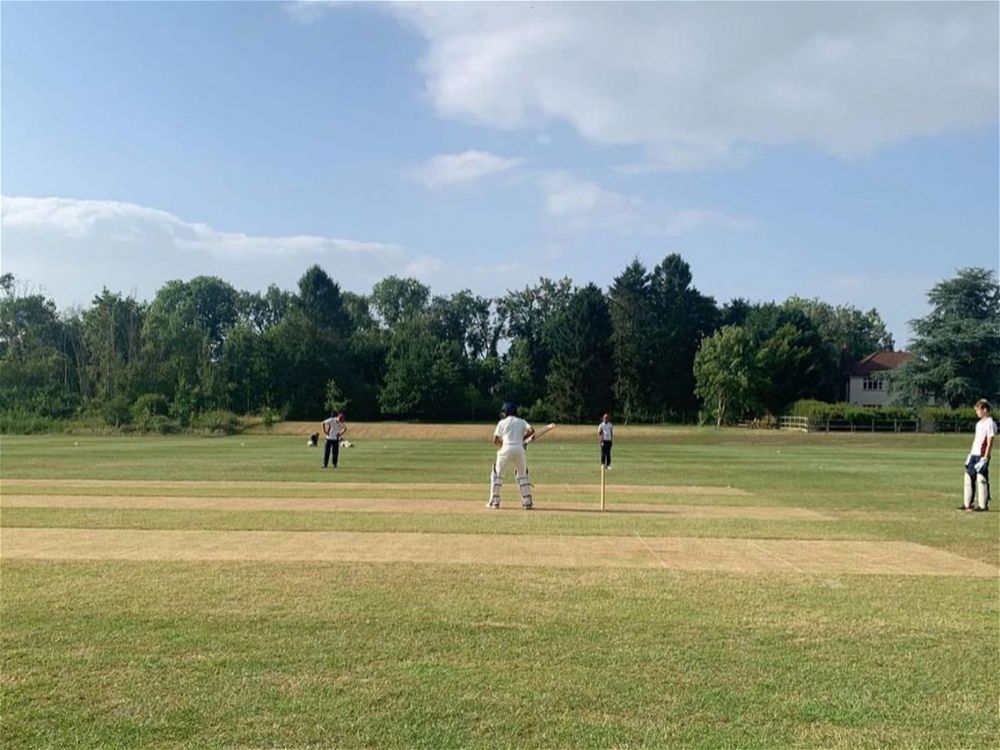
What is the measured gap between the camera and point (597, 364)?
8862 cm

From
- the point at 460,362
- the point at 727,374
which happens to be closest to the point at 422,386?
the point at 460,362

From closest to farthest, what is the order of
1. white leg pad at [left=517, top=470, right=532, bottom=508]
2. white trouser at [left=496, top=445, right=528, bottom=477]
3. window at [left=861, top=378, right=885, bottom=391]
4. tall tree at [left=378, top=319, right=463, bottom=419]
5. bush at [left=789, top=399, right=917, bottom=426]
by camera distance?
white leg pad at [left=517, top=470, right=532, bottom=508] < white trouser at [left=496, top=445, right=528, bottom=477] < bush at [left=789, top=399, right=917, bottom=426] < tall tree at [left=378, top=319, right=463, bottom=419] < window at [left=861, top=378, right=885, bottom=391]

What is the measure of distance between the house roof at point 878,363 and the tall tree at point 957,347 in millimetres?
24515

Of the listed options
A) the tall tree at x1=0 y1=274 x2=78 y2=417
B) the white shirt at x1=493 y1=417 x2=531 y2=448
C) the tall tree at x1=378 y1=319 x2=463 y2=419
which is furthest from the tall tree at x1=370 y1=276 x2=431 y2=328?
the white shirt at x1=493 y1=417 x2=531 y2=448

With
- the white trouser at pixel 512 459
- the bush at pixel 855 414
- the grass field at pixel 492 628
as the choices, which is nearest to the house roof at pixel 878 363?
the bush at pixel 855 414

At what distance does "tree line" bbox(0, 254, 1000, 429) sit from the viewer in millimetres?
74250

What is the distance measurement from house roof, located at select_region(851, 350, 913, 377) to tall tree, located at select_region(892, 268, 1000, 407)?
80.4 feet

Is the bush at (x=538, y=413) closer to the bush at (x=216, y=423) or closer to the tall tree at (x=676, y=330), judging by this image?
the tall tree at (x=676, y=330)

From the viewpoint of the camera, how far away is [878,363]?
10350 cm

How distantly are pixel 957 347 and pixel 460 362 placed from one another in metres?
47.7

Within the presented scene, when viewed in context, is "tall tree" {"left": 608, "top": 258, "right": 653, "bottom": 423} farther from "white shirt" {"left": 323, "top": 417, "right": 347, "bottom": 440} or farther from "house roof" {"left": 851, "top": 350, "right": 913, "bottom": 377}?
"white shirt" {"left": 323, "top": 417, "right": 347, "bottom": 440}

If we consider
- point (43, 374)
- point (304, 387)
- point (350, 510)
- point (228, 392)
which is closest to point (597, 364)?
point (304, 387)

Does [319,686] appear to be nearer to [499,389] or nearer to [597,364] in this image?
[597,364]

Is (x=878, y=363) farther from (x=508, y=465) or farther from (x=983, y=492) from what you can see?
(x=508, y=465)
